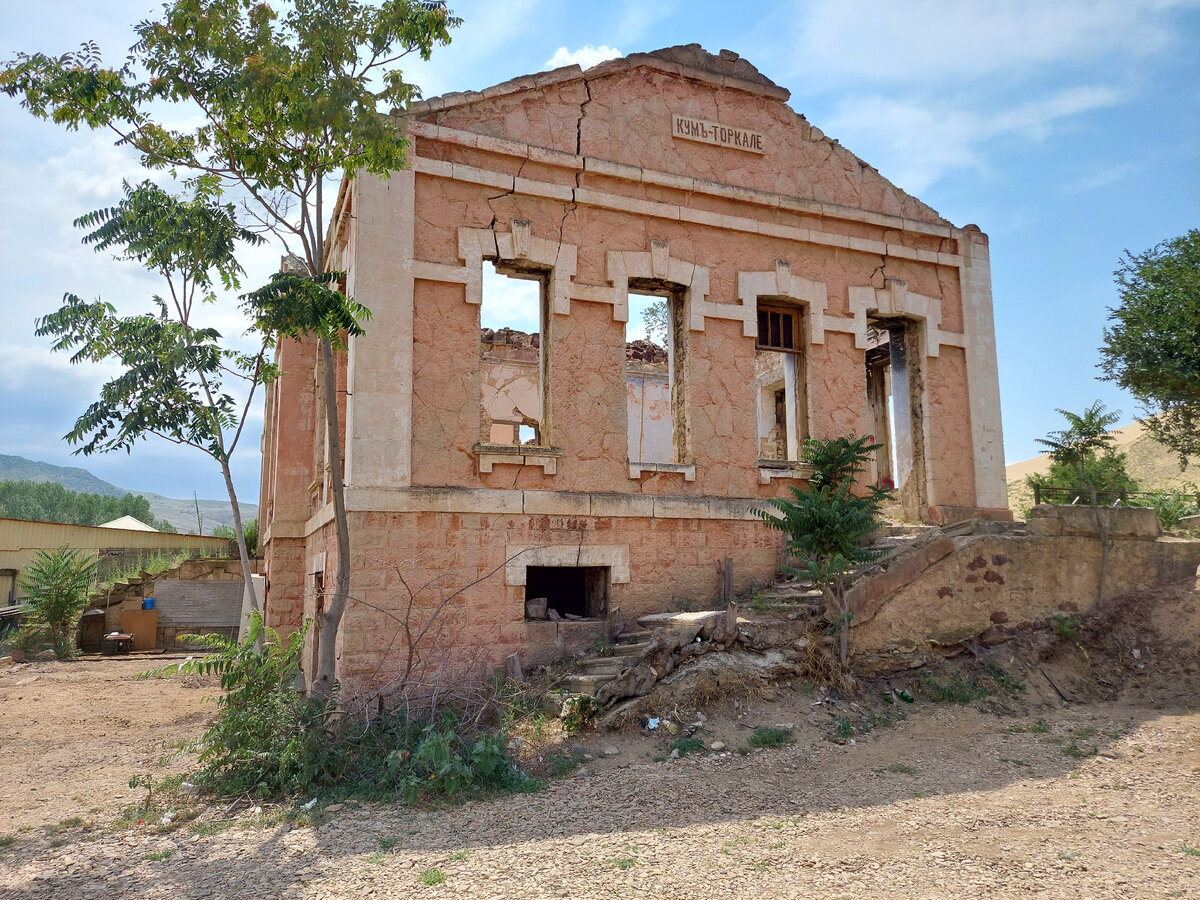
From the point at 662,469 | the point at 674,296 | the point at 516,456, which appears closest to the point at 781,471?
the point at 662,469

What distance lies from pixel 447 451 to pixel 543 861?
4.70 m

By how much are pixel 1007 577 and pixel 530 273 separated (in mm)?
6253

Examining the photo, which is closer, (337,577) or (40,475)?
(337,577)

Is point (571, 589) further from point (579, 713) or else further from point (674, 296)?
point (674, 296)

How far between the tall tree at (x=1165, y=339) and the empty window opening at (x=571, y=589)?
40.8 feet

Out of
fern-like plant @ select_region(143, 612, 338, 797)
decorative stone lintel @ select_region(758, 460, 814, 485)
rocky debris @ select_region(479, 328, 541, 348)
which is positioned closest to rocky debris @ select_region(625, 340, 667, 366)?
rocky debris @ select_region(479, 328, 541, 348)

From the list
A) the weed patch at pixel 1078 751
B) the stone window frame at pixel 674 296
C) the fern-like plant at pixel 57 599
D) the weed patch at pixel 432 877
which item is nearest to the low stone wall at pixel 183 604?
the fern-like plant at pixel 57 599

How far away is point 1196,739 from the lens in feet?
23.8

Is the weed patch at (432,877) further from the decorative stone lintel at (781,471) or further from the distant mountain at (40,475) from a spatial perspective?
the distant mountain at (40,475)

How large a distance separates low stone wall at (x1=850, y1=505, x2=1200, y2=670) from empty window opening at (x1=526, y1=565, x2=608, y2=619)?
9.06ft

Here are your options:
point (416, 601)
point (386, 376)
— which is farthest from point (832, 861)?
point (386, 376)

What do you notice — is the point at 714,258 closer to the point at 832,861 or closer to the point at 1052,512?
the point at 1052,512

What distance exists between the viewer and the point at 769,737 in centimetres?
721

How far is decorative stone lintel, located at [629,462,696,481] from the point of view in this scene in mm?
9680
